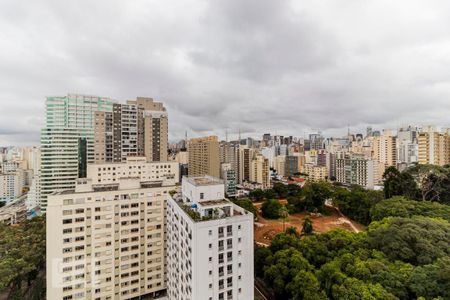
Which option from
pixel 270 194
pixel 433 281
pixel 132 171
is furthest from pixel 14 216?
pixel 433 281

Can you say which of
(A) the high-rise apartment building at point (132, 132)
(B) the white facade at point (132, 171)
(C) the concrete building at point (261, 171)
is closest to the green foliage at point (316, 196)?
(B) the white facade at point (132, 171)

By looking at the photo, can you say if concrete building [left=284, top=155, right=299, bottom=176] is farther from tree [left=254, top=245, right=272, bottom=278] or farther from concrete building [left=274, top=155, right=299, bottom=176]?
tree [left=254, top=245, right=272, bottom=278]

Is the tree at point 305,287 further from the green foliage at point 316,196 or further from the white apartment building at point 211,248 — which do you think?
the green foliage at point 316,196

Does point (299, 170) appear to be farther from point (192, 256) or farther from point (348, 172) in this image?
point (192, 256)

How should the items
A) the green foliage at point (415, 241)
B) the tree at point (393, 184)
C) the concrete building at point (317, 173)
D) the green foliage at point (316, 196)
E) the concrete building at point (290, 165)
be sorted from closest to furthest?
the green foliage at point (415, 241), the tree at point (393, 184), the green foliage at point (316, 196), the concrete building at point (317, 173), the concrete building at point (290, 165)

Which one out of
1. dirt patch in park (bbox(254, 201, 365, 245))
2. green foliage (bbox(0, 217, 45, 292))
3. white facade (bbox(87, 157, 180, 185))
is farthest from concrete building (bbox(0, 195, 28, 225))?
dirt patch in park (bbox(254, 201, 365, 245))

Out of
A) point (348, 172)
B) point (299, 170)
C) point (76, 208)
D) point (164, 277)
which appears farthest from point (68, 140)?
point (299, 170)
